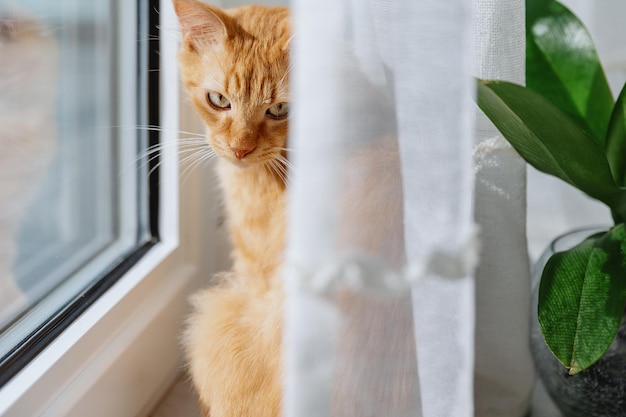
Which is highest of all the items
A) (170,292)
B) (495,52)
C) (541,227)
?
(495,52)

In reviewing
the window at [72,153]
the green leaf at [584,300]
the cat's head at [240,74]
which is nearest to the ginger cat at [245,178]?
the cat's head at [240,74]

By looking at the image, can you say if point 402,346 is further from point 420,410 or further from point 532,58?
point 532,58

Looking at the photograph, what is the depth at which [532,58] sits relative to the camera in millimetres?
787

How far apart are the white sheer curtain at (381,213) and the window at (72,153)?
0.42m

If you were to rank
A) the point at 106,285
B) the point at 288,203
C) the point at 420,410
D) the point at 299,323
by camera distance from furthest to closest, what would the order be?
the point at 106,285 → the point at 288,203 → the point at 420,410 → the point at 299,323

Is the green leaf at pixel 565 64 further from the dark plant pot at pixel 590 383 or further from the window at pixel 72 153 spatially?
the window at pixel 72 153

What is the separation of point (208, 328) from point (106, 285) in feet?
0.58

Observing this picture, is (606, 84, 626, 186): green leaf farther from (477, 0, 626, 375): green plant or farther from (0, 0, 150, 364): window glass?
(0, 0, 150, 364): window glass

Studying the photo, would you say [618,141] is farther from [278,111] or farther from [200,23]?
[200,23]

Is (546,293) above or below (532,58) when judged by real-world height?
below

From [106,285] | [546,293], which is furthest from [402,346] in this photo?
[106,285]

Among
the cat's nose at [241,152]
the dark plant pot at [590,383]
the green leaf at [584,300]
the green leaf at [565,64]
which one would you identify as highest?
the green leaf at [565,64]

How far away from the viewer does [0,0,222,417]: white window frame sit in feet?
2.36

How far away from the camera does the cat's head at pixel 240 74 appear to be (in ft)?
2.48
